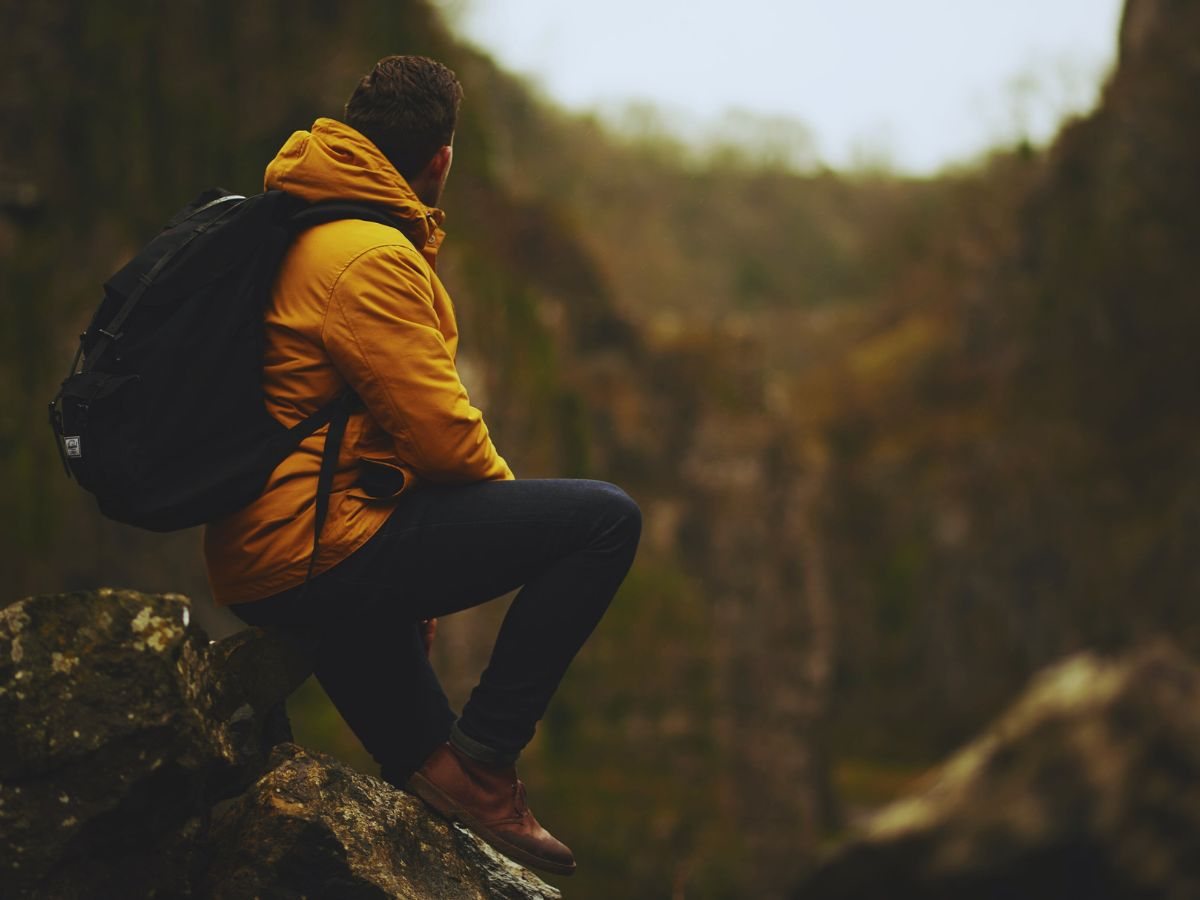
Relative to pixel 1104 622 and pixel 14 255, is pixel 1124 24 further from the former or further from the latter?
pixel 14 255

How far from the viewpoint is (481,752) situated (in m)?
3.44

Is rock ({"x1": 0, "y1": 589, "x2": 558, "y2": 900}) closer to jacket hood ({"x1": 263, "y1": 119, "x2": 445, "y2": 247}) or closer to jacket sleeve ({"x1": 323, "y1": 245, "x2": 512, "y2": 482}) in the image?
jacket sleeve ({"x1": 323, "y1": 245, "x2": 512, "y2": 482})

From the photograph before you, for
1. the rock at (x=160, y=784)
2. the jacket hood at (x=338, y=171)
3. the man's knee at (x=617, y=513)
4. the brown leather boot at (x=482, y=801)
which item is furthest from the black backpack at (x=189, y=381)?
the brown leather boot at (x=482, y=801)

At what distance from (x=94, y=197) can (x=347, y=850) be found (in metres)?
8.89

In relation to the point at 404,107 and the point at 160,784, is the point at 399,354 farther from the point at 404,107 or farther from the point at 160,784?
the point at 160,784

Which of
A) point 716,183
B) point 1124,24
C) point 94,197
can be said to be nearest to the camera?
point 94,197

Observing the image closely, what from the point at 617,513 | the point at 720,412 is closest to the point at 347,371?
the point at 617,513

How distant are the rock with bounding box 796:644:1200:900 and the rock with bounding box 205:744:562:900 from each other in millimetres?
8737

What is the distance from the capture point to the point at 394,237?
3.17 m

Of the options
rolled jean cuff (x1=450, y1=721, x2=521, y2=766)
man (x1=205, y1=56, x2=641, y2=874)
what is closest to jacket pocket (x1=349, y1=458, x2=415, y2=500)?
man (x1=205, y1=56, x2=641, y2=874)

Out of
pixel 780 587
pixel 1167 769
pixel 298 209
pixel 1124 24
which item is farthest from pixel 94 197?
pixel 1124 24

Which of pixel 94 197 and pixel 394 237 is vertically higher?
pixel 394 237

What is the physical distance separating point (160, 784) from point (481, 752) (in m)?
0.75

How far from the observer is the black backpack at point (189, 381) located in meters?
2.93
